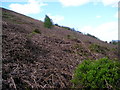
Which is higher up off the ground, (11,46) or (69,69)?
(11,46)

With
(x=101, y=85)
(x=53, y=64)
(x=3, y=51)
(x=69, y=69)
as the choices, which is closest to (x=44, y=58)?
(x=53, y=64)

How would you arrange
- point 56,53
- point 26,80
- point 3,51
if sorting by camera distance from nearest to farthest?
point 26,80, point 3,51, point 56,53

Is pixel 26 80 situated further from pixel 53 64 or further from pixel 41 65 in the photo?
pixel 53 64

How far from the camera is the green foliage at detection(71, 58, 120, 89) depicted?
164 inches

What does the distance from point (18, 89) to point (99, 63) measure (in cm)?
228

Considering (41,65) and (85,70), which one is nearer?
(85,70)

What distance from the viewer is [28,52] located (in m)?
6.14

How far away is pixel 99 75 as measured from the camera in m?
4.23

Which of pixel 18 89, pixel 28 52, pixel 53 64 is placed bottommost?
pixel 18 89

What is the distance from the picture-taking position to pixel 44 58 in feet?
20.8

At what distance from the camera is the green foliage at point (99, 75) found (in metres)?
4.18

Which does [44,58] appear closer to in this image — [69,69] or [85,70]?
[69,69]

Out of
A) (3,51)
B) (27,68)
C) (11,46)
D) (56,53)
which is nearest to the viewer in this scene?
(27,68)

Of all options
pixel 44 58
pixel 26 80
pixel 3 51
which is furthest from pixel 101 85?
pixel 3 51
